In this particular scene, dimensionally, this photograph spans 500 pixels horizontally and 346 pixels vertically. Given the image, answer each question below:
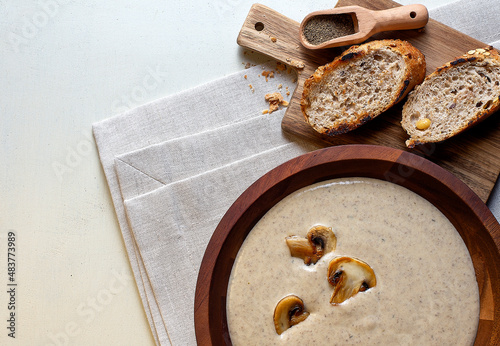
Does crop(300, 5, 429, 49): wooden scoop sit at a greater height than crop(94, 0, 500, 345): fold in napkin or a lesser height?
greater

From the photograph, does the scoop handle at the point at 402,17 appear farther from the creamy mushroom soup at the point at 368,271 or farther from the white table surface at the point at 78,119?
the creamy mushroom soup at the point at 368,271

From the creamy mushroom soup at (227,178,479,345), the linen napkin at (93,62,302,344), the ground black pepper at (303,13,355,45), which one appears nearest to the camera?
the creamy mushroom soup at (227,178,479,345)

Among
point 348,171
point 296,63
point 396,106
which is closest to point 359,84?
point 396,106

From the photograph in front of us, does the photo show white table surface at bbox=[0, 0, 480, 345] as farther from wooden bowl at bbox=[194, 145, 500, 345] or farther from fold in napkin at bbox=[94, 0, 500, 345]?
wooden bowl at bbox=[194, 145, 500, 345]

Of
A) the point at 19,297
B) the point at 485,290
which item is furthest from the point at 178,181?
the point at 485,290

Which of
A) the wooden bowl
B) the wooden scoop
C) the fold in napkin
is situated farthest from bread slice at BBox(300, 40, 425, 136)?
the wooden bowl

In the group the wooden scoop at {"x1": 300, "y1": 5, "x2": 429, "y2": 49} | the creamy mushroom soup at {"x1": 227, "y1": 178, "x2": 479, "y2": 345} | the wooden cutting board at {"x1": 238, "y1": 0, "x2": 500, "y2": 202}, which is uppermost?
the wooden scoop at {"x1": 300, "y1": 5, "x2": 429, "y2": 49}
